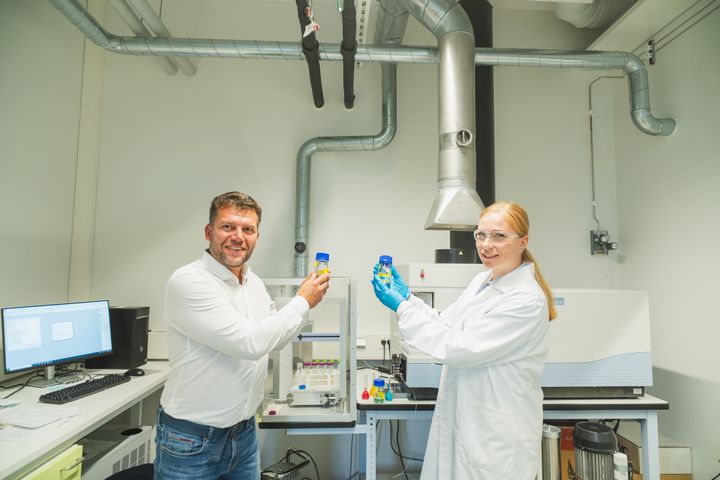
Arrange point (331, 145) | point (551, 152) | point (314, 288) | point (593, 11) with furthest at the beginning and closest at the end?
1. point (551, 152)
2. point (331, 145)
3. point (593, 11)
4. point (314, 288)

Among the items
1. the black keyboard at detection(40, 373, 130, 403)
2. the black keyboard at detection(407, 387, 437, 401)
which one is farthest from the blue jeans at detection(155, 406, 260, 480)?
the black keyboard at detection(407, 387, 437, 401)

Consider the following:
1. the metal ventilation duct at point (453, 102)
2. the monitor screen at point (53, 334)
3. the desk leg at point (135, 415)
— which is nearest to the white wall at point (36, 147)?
the monitor screen at point (53, 334)

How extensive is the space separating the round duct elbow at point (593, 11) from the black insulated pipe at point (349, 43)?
4.80 feet

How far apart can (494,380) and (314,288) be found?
682 mm

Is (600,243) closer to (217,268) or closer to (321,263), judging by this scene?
(321,263)

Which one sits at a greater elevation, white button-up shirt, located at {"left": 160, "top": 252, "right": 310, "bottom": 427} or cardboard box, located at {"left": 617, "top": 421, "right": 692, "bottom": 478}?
white button-up shirt, located at {"left": 160, "top": 252, "right": 310, "bottom": 427}

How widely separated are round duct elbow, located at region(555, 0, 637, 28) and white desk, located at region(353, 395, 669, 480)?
2251mm

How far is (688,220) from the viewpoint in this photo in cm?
212

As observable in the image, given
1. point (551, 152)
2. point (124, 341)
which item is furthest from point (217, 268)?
point (551, 152)

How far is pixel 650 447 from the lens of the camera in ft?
5.60

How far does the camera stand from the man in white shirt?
114 cm

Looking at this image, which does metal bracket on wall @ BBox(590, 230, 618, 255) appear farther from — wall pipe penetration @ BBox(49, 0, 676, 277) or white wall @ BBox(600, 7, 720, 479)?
wall pipe penetration @ BBox(49, 0, 676, 277)

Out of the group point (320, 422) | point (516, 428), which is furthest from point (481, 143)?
point (320, 422)

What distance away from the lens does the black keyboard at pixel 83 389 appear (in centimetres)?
158
